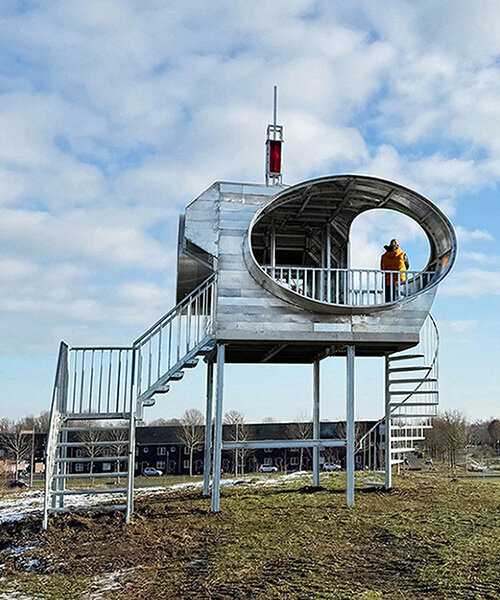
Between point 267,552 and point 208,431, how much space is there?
5.98 metres

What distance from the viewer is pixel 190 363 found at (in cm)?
1090

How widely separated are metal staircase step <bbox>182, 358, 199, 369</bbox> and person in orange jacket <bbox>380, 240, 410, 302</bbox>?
384 centimetres

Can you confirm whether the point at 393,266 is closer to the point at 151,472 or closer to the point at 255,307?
the point at 255,307

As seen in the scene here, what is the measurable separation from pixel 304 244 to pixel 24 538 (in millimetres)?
8775

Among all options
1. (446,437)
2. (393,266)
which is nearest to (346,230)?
(393,266)

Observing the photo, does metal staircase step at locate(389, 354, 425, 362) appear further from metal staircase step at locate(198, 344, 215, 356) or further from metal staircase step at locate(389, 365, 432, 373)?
metal staircase step at locate(198, 344, 215, 356)

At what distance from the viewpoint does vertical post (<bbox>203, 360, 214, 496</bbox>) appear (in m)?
13.1

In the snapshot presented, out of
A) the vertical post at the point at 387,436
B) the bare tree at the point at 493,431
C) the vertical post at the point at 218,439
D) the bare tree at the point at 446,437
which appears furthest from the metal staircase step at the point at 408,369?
the bare tree at the point at 493,431

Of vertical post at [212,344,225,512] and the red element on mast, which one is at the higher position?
the red element on mast

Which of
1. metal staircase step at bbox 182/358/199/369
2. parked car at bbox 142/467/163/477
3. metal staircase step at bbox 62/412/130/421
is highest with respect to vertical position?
metal staircase step at bbox 182/358/199/369

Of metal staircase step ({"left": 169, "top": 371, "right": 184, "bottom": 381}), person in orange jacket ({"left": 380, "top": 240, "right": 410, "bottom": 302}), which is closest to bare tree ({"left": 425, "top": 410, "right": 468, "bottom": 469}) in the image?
person in orange jacket ({"left": 380, "top": 240, "right": 410, "bottom": 302})

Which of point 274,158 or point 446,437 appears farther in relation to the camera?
point 446,437

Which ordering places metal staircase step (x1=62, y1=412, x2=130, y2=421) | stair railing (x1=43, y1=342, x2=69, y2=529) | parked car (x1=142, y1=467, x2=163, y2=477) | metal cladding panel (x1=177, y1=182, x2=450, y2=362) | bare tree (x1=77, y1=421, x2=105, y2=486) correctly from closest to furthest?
bare tree (x1=77, y1=421, x2=105, y2=486) → stair railing (x1=43, y1=342, x2=69, y2=529) → metal staircase step (x1=62, y1=412, x2=130, y2=421) → metal cladding panel (x1=177, y1=182, x2=450, y2=362) → parked car (x1=142, y1=467, x2=163, y2=477)

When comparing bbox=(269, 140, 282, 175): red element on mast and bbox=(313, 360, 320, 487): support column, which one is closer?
bbox=(269, 140, 282, 175): red element on mast
